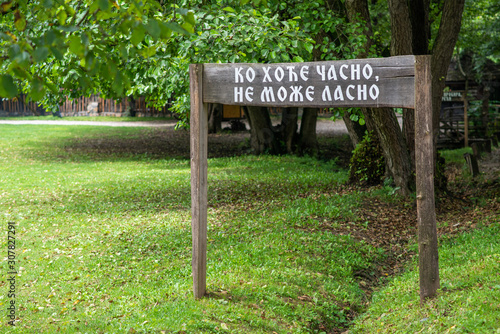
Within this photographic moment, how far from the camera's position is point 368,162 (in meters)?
12.0

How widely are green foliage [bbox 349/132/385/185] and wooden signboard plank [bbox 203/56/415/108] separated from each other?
7.13m

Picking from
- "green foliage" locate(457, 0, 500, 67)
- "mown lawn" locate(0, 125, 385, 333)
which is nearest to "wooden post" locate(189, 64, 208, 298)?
"mown lawn" locate(0, 125, 385, 333)

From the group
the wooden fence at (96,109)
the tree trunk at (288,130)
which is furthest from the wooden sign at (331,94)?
the wooden fence at (96,109)

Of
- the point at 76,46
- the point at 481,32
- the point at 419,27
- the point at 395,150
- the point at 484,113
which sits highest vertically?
the point at 481,32

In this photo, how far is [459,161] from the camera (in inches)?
704

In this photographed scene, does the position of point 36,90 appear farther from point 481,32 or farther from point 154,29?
point 481,32

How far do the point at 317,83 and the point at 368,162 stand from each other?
287 inches

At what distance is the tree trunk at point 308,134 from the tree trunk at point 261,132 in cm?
93

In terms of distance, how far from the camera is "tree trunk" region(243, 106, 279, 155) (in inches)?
741

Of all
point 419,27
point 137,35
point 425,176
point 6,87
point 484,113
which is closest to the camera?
point 6,87

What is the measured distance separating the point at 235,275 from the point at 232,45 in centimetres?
377

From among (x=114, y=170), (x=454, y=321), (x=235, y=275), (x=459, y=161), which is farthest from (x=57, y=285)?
(x=459, y=161)

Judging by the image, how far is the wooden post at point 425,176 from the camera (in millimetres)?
4695

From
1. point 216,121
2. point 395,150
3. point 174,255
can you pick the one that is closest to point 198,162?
point 174,255
